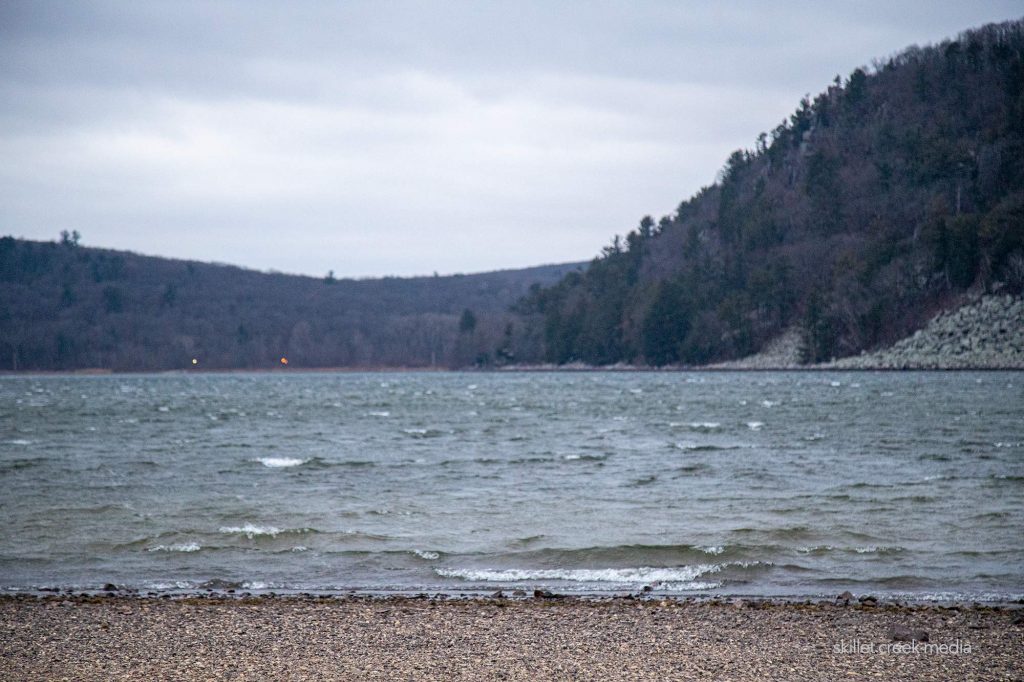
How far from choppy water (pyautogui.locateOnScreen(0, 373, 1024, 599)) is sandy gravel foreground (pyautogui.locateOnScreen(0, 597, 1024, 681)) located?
158cm

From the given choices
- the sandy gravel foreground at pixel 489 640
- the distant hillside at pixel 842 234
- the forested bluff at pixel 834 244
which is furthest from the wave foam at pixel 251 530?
the distant hillside at pixel 842 234

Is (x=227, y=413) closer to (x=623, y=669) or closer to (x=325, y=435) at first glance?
(x=325, y=435)

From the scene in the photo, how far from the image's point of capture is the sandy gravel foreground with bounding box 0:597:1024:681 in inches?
292

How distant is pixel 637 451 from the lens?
93.3 feet

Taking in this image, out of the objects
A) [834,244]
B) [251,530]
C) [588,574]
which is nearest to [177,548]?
[251,530]

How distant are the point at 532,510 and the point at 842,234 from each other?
517 feet

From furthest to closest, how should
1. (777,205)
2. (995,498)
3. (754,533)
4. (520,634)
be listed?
(777,205) → (995,498) → (754,533) → (520,634)

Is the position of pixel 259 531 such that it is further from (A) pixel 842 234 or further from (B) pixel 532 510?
(A) pixel 842 234

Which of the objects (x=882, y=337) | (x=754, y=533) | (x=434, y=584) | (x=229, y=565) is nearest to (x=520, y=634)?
(x=434, y=584)

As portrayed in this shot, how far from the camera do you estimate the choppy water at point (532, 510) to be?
12.1m

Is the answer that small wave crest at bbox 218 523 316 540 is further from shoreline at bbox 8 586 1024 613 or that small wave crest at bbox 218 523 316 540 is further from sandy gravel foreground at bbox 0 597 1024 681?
sandy gravel foreground at bbox 0 597 1024 681

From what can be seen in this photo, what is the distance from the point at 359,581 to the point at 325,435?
83.0 feet

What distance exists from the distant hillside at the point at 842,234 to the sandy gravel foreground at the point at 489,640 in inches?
4695

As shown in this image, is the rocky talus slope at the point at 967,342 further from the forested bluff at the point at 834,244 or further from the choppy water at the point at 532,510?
the choppy water at the point at 532,510
